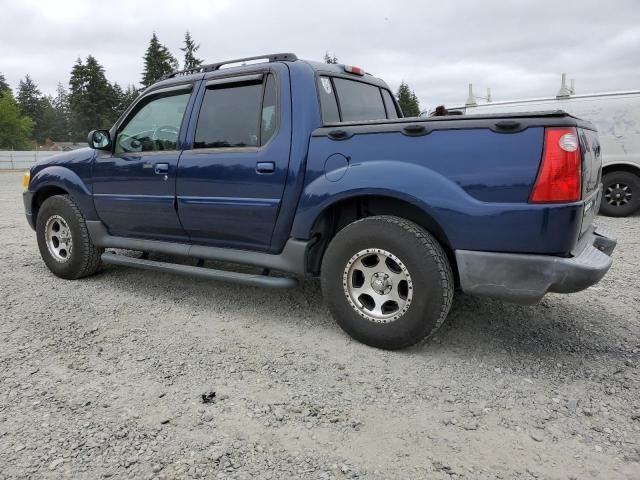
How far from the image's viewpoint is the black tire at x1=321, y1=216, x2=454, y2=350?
2.85 m

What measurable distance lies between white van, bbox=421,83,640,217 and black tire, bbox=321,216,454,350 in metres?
6.97

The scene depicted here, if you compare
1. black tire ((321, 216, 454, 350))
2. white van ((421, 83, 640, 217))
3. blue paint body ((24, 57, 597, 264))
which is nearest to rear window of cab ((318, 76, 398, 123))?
blue paint body ((24, 57, 597, 264))

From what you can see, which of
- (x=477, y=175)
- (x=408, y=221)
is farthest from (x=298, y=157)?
(x=477, y=175)

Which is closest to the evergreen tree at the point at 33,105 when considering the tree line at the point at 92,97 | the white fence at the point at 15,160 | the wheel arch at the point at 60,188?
the tree line at the point at 92,97

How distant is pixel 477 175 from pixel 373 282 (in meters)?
0.92

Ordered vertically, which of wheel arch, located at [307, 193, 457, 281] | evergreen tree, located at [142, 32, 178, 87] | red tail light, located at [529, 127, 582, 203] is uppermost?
evergreen tree, located at [142, 32, 178, 87]

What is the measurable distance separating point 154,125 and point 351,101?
5.65ft

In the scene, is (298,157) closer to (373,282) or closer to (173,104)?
(373,282)

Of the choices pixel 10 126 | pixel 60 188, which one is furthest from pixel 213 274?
pixel 10 126

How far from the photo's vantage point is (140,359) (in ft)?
10.1

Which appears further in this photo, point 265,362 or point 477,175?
point 265,362

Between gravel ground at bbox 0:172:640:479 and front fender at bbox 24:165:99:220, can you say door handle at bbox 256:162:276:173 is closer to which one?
gravel ground at bbox 0:172:640:479

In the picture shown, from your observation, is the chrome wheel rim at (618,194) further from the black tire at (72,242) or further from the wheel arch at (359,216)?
the black tire at (72,242)

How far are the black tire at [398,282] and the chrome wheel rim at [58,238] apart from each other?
2896mm
